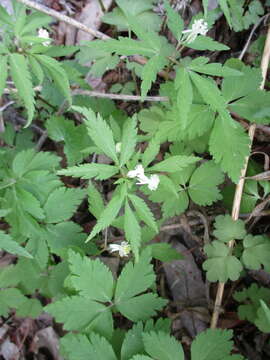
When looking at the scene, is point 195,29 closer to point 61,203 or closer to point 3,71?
point 3,71

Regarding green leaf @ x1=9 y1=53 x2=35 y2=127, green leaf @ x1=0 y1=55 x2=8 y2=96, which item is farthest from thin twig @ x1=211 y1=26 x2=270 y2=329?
green leaf @ x1=0 y1=55 x2=8 y2=96

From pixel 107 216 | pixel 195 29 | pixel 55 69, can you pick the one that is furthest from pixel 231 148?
pixel 55 69

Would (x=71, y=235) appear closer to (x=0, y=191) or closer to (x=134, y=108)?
(x=0, y=191)

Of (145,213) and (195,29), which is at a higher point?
(195,29)

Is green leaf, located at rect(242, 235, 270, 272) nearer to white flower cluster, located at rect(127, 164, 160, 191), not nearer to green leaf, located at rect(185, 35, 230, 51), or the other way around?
white flower cluster, located at rect(127, 164, 160, 191)

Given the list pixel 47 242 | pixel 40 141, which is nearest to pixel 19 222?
pixel 47 242

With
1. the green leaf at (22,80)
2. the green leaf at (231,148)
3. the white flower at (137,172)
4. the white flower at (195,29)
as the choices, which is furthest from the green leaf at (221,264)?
the green leaf at (22,80)

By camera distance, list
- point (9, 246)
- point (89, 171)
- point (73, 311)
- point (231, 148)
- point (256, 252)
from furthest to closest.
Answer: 1. point (256, 252)
2. point (73, 311)
3. point (231, 148)
4. point (9, 246)
5. point (89, 171)
